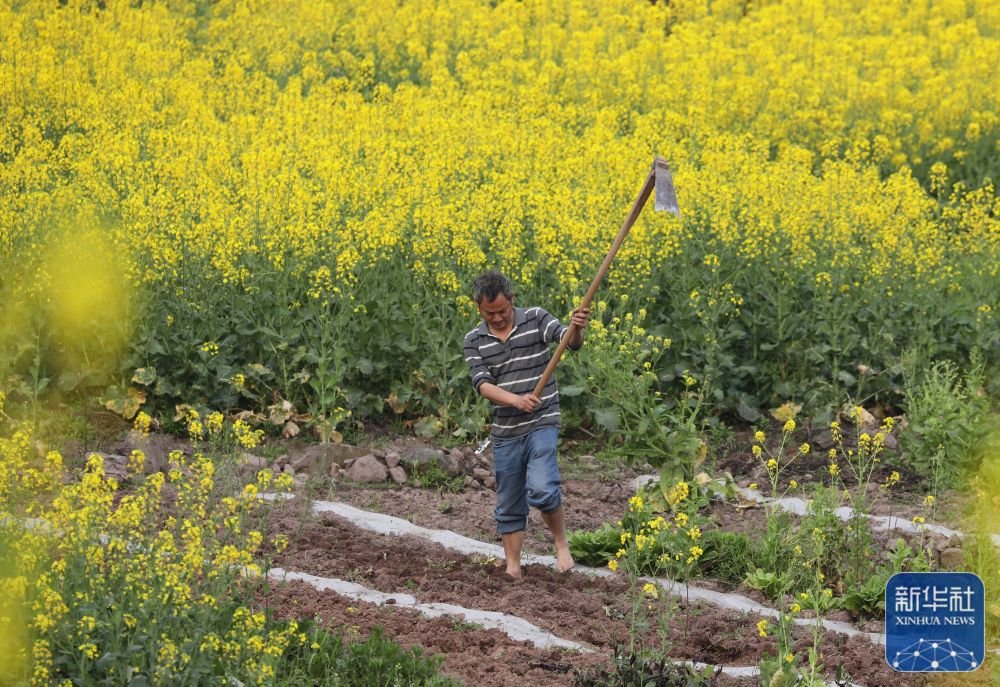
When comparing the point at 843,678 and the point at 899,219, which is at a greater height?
the point at 899,219

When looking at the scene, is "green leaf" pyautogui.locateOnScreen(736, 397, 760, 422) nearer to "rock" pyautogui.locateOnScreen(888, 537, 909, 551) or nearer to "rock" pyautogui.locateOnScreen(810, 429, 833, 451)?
"rock" pyautogui.locateOnScreen(810, 429, 833, 451)

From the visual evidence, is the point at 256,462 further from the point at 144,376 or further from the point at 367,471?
the point at 144,376

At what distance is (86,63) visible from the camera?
14.2m

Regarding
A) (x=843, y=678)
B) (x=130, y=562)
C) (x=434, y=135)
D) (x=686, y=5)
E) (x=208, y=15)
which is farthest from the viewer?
(x=686, y=5)

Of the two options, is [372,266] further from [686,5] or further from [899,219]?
[686,5]

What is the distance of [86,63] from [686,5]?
8.13 metres

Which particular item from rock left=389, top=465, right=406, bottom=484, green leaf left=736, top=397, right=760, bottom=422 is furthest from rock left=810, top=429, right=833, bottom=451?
rock left=389, top=465, right=406, bottom=484

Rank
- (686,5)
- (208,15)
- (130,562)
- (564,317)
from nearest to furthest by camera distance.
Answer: (130,562), (564,317), (208,15), (686,5)

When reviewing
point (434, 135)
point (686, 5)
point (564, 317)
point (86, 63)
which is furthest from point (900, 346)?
point (686, 5)

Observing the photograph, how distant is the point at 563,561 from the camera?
715cm

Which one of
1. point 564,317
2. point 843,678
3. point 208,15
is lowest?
point 843,678

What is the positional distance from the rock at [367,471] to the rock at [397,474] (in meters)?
0.04
